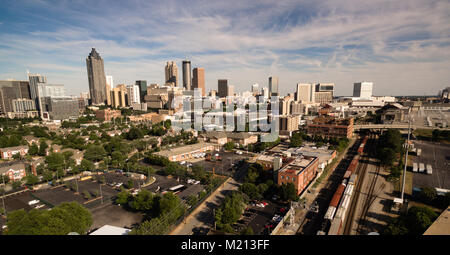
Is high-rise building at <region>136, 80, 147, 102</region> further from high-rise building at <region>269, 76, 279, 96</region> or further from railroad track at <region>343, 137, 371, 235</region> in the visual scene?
railroad track at <region>343, 137, 371, 235</region>

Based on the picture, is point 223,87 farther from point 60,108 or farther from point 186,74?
point 60,108

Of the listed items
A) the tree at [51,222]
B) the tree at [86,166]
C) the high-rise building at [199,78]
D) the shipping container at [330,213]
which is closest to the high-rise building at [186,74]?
the high-rise building at [199,78]

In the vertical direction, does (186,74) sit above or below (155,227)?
above


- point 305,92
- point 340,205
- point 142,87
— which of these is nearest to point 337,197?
point 340,205

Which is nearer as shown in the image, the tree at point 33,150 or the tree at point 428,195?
the tree at point 428,195

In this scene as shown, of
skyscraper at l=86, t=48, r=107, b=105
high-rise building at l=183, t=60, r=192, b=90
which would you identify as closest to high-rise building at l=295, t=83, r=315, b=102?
high-rise building at l=183, t=60, r=192, b=90

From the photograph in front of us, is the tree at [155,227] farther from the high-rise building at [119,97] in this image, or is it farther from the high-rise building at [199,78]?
the high-rise building at [199,78]
